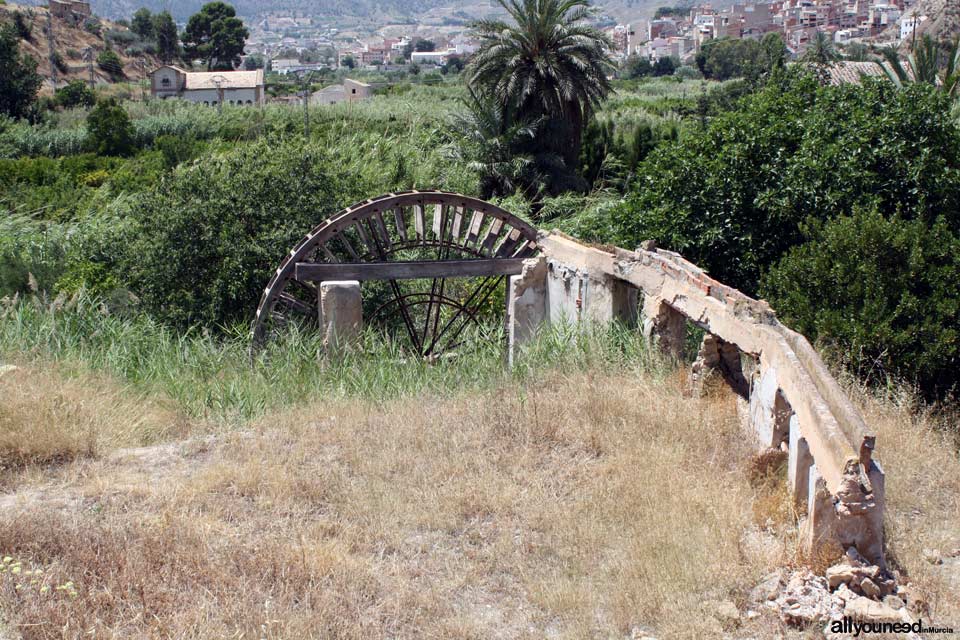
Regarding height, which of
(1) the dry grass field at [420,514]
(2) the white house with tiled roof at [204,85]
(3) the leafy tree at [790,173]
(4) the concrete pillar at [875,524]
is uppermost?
(2) the white house with tiled roof at [204,85]

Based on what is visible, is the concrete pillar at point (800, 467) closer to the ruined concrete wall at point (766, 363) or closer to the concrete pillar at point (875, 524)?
the ruined concrete wall at point (766, 363)

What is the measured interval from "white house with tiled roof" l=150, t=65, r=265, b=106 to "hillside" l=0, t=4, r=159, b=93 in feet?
19.1

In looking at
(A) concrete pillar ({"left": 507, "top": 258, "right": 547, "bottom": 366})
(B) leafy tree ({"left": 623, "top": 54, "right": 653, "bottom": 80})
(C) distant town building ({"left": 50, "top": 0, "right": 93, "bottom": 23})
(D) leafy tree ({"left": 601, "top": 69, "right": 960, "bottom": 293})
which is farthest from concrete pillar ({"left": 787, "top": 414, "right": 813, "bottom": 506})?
(B) leafy tree ({"left": 623, "top": 54, "right": 653, "bottom": 80})

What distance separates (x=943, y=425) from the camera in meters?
6.73

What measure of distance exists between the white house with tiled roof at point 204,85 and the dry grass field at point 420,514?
63107 millimetres

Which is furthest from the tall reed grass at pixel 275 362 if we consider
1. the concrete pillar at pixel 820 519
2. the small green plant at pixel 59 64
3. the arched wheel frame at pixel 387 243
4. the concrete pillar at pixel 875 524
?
the small green plant at pixel 59 64

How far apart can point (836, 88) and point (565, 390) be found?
5.62 meters

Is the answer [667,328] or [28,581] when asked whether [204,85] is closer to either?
[667,328]

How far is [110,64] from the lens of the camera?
80.3m

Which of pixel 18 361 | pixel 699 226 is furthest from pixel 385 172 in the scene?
pixel 18 361

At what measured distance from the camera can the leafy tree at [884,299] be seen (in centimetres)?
709

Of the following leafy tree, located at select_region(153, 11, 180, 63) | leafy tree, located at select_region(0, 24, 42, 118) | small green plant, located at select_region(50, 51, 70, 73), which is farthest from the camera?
leafy tree, located at select_region(153, 11, 180, 63)

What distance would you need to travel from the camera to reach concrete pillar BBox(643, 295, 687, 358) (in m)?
7.51

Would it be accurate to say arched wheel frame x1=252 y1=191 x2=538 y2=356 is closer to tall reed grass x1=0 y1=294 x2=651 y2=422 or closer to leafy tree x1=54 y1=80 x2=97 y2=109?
tall reed grass x1=0 y1=294 x2=651 y2=422
